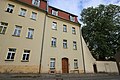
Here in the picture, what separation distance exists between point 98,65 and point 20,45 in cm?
1457

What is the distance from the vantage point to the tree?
2435 centimetres

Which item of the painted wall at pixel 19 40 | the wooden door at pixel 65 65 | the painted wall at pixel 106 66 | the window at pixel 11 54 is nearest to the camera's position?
the painted wall at pixel 19 40

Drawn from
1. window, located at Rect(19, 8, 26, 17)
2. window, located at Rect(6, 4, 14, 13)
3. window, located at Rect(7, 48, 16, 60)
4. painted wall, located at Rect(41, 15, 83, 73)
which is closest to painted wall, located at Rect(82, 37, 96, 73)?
painted wall, located at Rect(41, 15, 83, 73)

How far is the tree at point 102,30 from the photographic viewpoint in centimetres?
2435

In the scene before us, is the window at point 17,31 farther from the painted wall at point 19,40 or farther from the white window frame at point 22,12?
the white window frame at point 22,12

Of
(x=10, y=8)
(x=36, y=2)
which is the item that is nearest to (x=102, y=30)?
(x=36, y=2)

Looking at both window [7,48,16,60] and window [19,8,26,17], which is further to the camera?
window [19,8,26,17]

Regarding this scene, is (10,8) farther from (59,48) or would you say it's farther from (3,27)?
(59,48)

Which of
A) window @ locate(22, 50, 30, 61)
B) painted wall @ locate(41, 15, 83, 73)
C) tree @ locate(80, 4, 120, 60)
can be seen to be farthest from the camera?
tree @ locate(80, 4, 120, 60)

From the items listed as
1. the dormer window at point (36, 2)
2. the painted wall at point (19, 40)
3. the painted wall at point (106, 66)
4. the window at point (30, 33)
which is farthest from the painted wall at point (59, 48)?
the painted wall at point (106, 66)

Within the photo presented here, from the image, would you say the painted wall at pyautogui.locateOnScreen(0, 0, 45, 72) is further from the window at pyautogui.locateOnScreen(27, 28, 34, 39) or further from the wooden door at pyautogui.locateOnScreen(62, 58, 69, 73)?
the wooden door at pyautogui.locateOnScreen(62, 58, 69, 73)

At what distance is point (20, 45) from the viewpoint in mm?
13109

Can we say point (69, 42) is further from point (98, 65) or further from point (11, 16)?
point (11, 16)

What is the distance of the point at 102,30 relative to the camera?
86.2 ft
